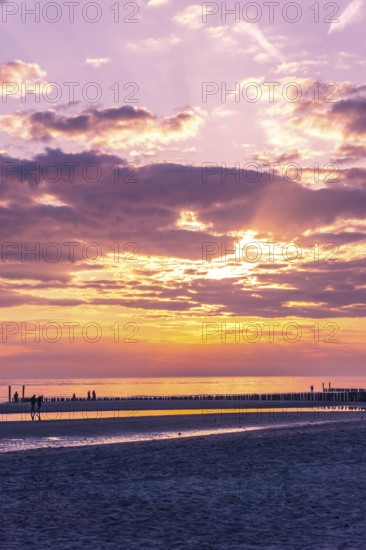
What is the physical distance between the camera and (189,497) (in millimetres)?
19672

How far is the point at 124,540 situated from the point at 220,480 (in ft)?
26.5

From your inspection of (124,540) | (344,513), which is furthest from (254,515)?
(124,540)

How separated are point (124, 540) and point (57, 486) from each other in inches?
296

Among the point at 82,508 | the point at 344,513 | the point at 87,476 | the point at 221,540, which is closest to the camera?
the point at 221,540

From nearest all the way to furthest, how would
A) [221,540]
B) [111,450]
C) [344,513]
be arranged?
[221,540] → [344,513] → [111,450]

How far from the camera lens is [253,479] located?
22.3 metres

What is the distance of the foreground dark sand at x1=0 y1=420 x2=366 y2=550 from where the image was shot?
14.9 m

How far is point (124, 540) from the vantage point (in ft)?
48.9

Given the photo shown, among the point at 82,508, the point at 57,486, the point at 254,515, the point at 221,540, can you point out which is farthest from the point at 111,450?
the point at 221,540

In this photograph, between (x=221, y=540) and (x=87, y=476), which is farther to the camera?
(x=87, y=476)

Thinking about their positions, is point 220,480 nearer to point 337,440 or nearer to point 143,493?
point 143,493

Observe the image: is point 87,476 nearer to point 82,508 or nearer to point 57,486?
point 57,486

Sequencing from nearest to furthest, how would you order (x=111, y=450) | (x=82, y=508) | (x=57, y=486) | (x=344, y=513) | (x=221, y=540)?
(x=221, y=540) → (x=344, y=513) → (x=82, y=508) → (x=57, y=486) → (x=111, y=450)

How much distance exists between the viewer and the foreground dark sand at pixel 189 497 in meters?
14.9
